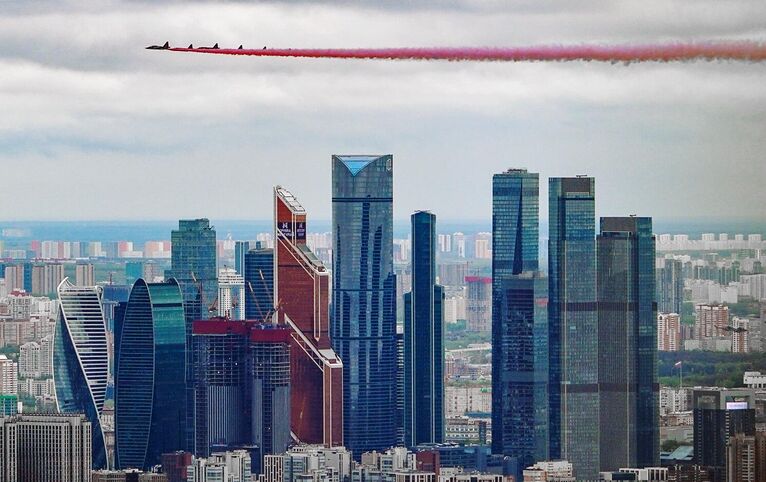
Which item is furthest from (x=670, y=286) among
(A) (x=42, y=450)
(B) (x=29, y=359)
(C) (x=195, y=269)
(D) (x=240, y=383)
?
(B) (x=29, y=359)

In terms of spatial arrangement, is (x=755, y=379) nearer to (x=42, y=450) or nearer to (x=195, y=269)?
(x=42, y=450)

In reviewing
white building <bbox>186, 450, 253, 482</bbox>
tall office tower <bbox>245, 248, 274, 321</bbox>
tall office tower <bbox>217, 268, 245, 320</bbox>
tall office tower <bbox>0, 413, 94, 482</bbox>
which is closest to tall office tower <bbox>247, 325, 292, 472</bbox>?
tall office tower <bbox>245, 248, 274, 321</bbox>

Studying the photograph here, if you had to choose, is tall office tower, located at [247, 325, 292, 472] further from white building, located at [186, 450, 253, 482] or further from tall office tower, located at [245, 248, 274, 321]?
white building, located at [186, 450, 253, 482]

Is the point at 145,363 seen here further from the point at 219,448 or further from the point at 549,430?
the point at 549,430

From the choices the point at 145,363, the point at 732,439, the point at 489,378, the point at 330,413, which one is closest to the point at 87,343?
the point at 145,363

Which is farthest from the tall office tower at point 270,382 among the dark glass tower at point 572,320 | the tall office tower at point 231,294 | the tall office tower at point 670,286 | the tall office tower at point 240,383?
the tall office tower at point 670,286

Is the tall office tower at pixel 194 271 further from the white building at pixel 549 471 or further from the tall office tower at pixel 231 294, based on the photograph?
the white building at pixel 549 471
